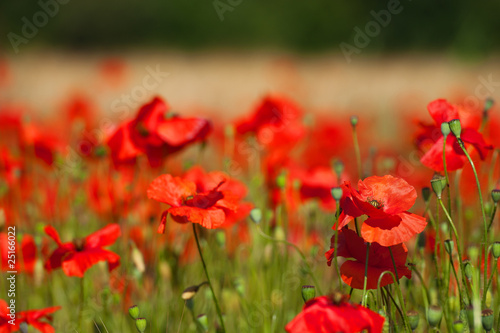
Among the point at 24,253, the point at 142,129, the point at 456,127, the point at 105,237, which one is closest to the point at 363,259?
the point at 456,127

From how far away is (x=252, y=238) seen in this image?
1.48 meters

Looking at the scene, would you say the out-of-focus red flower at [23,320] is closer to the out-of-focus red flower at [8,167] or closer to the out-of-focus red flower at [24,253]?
the out-of-focus red flower at [24,253]

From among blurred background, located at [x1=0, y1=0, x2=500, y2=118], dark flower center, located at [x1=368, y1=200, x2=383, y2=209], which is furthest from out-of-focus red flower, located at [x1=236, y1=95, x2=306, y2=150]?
blurred background, located at [x1=0, y1=0, x2=500, y2=118]

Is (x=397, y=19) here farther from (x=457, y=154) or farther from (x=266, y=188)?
(x=457, y=154)

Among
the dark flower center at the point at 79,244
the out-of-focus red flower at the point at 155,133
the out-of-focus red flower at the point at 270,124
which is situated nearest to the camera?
the dark flower center at the point at 79,244

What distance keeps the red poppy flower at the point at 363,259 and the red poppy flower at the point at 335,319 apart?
0.10m

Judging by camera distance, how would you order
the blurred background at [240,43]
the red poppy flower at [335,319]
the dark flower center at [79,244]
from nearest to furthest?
1. the red poppy flower at [335,319]
2. the dark flower center at [79,244]
3. the blurred background at [240,43]

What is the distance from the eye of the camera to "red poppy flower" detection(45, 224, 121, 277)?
0.90 meters

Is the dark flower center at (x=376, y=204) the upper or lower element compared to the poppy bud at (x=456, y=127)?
lower

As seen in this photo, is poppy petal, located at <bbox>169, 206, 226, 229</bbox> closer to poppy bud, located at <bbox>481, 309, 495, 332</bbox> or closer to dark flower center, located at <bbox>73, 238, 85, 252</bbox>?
dark flower center, located at <bbox>73, 238, 85, 252</bbox>

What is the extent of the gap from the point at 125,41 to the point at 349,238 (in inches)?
408

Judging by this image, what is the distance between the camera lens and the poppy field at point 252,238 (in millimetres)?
767

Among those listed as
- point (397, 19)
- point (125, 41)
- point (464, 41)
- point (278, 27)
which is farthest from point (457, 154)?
point (125, 41)

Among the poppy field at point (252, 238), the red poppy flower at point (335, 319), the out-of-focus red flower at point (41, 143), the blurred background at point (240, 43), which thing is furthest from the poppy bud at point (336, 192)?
the blurred background at point (240, 43)
